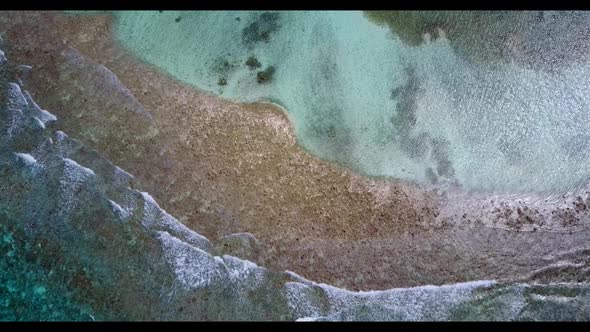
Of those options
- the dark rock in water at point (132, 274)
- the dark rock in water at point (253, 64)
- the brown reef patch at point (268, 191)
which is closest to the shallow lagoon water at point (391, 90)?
the dark rock in water at point (253, 64)

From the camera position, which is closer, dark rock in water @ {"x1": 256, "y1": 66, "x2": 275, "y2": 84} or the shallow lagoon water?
the shallow lagoon water

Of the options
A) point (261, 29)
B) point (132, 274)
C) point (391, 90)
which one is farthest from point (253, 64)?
point (132, 274)

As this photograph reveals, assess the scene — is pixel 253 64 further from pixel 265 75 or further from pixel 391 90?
pixel 391 90

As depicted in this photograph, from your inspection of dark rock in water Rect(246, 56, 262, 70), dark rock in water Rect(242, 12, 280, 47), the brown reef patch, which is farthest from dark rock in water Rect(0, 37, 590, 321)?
dark rock in water Rect(242, 12, 280, 47)

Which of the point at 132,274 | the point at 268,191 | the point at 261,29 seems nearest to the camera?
the point at 132,274

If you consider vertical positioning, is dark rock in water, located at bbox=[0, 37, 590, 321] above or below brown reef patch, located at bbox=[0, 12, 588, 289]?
below

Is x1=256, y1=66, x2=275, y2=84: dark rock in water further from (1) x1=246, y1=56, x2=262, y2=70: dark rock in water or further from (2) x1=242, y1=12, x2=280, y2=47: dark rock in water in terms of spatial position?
(2) x1=242, y1=12, x2=280, y2=47: dark rock in water
